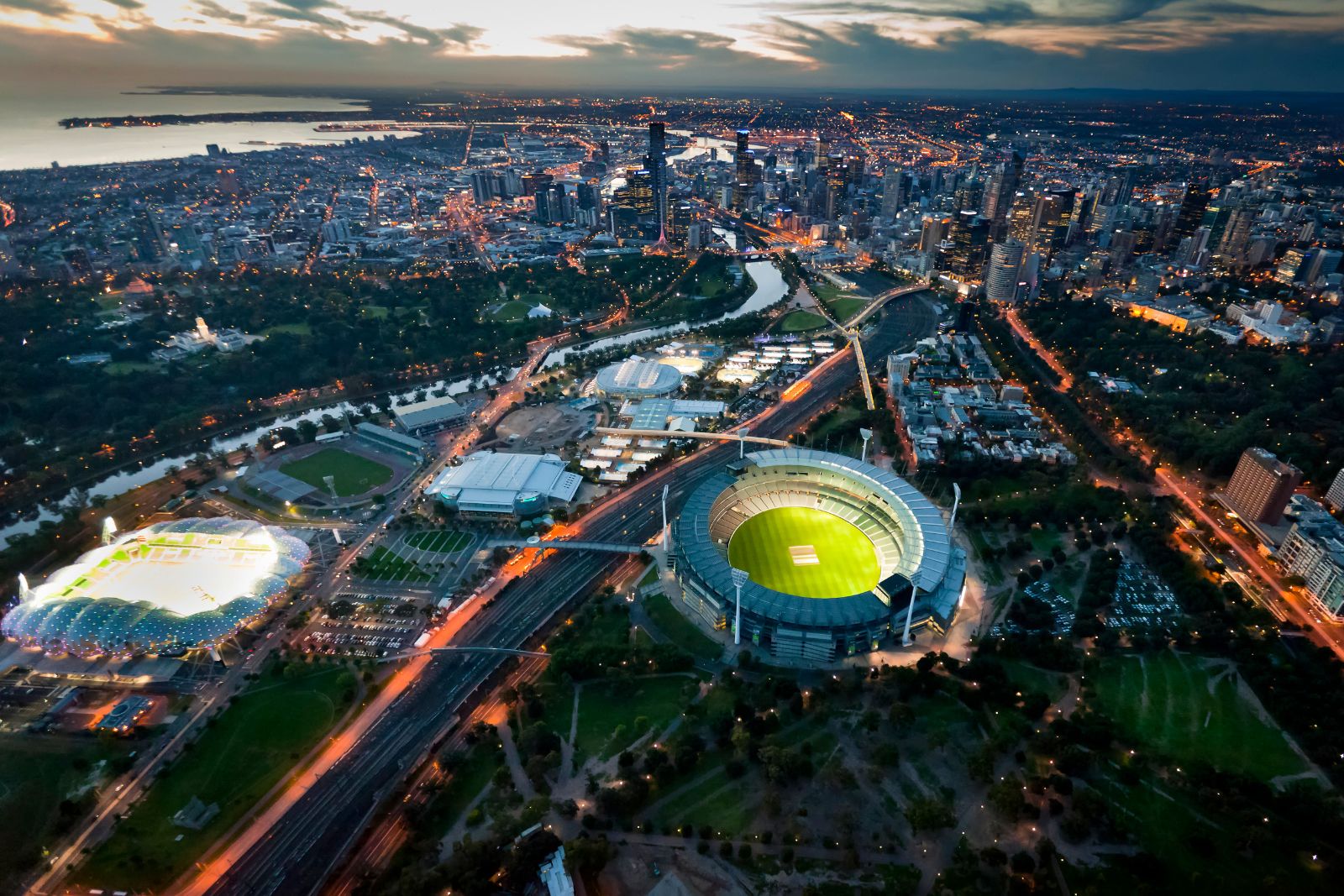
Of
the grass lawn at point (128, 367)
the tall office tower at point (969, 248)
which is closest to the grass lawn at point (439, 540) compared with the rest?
the grass lawn at point (128, 367)

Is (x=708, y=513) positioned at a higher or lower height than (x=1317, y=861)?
higher

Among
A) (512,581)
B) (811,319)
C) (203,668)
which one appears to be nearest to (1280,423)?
(811,319)

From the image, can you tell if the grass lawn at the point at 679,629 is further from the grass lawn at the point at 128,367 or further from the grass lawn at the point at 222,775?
the grass lawn at the point at 128,367

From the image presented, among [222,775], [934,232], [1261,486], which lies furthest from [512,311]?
[1261,486]

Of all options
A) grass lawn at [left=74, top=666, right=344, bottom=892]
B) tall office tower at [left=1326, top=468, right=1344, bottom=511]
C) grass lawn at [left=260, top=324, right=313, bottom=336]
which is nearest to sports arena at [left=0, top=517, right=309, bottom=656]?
grass lawn at [left=74, top=666, right=344, bottom=892]

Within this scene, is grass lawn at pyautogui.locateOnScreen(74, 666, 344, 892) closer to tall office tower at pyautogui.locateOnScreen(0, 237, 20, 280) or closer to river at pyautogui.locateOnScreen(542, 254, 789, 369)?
river at pyautogui.locateOnScreen(542, 254, 789, 369)

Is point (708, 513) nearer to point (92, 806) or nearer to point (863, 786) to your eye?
point (863, 786)
